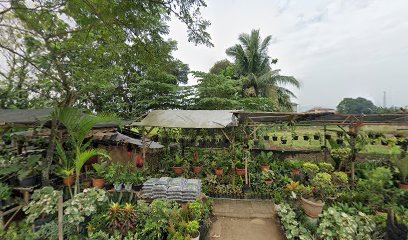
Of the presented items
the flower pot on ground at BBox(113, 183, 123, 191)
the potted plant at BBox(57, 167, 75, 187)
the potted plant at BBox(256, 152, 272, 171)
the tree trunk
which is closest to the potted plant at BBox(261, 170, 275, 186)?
the potted plant at BBox(256, 152, 272, 171)

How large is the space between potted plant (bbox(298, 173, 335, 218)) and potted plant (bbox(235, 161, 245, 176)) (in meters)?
1.91

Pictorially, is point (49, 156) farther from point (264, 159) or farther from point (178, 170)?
point (264, 159)

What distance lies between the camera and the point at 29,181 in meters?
4.28

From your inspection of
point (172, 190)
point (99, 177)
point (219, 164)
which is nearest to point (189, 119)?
point (219, 164)

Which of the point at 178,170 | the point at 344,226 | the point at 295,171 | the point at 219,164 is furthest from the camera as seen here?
the point at 219,164

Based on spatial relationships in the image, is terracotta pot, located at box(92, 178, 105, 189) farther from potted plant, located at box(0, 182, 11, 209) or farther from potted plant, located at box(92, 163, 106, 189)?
potted plant, located at box(0, 182, 11, 209)

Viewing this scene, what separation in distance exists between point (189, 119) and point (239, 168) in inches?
86.5

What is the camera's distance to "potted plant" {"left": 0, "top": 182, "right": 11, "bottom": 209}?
12.4 ft

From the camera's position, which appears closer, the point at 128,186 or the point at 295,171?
the point at 128,186

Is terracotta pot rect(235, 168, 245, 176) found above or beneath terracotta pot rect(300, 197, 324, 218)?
above

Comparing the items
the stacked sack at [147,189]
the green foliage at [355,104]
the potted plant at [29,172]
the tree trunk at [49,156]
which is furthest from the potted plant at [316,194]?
the green foliage at [355,104]

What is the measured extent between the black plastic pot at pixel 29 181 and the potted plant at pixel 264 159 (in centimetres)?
598

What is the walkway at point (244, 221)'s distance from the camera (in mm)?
3967

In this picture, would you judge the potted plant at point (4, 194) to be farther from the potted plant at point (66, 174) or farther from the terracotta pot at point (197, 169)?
the terracotta pot at point (197, 169)
